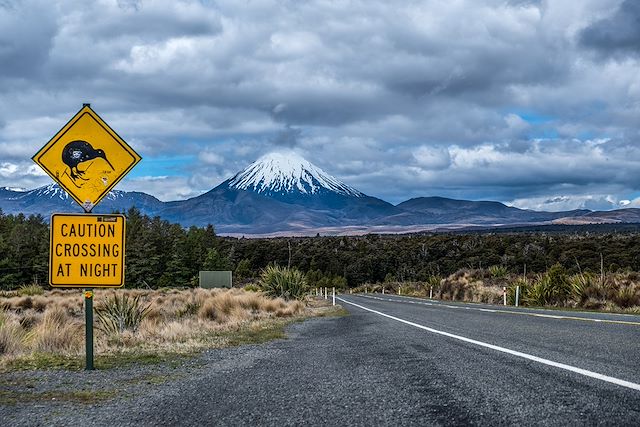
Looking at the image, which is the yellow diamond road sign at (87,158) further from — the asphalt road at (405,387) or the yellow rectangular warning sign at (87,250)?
the asphalt road at (405,387)

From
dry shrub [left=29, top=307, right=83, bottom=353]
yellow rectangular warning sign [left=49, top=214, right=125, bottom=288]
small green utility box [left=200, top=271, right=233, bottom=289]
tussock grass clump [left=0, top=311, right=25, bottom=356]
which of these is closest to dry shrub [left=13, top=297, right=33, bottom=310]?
dry shrub [left=29, top=307, right=83, bottom=353]

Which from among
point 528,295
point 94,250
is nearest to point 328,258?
point 528,295

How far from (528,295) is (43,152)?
850 inches

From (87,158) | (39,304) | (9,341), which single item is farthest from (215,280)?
(87,158)

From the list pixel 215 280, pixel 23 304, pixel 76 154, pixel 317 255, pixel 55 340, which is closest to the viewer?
pixel 76 154

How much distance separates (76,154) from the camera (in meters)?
7.56

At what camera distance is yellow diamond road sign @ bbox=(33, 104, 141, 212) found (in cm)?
749

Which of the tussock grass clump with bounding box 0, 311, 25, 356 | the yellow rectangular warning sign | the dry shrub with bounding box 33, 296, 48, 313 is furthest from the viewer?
the dry shrub with bounding box 33, 296, 48, 313

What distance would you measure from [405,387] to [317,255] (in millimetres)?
91496

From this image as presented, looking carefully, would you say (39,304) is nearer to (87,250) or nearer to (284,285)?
(284,285)

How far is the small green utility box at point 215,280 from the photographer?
54947 mm

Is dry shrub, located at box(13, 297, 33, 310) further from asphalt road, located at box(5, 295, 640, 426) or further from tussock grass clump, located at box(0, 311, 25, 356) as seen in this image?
asphalt road, located at box(5, 295, 640, 426)

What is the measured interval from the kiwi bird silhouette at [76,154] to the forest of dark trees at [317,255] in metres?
53.6

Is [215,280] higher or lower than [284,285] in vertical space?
lower
